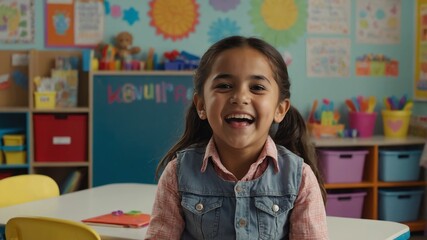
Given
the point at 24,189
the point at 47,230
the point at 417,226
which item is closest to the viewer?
the point at 47,230

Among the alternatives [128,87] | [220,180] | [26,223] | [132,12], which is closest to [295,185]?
[220,180]

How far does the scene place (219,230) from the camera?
5.22 ft

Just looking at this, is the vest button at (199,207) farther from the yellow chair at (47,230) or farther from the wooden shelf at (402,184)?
the wooden shelf at (402,184)

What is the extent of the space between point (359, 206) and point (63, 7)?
222 cm

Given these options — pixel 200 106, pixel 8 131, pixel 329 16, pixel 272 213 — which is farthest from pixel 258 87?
pixel 329 16

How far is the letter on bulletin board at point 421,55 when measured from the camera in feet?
15.4

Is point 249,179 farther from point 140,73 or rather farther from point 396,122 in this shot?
point 396,122

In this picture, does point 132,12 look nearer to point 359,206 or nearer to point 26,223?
point 359,206

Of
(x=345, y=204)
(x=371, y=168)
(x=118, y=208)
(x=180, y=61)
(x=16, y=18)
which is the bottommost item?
(x=345, y=204)

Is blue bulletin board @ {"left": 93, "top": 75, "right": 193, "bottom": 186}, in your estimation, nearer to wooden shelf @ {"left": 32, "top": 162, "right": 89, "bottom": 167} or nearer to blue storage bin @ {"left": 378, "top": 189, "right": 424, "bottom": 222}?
wooden shelf @ {"left": 32, "top": 162, "right": 89, "bottom": 167}

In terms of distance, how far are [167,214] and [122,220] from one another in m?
0.58

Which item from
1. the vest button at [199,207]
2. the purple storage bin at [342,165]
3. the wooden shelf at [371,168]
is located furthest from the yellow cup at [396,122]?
the vest button at [199,207]

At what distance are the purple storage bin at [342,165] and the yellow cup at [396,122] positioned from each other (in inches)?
14.3

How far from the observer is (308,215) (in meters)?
1.57
